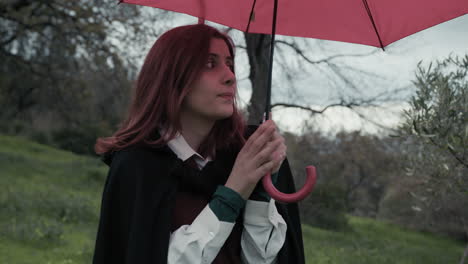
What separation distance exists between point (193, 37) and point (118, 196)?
27.5 inches

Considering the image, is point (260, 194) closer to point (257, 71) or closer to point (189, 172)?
point (189, 172)

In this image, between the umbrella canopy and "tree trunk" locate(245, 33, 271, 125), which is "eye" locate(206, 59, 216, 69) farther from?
"tree trunk" locate(245, 33, 271, 125)

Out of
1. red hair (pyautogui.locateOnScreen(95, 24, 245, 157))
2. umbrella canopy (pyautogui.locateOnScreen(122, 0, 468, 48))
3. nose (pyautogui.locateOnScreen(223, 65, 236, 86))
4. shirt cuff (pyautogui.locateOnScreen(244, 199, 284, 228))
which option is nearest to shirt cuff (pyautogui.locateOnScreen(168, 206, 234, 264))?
shirt cuff (pyautogui.locateOnScreen(244, 199, 284, 228))

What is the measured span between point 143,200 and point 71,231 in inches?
264

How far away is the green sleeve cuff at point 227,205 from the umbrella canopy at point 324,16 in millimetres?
1127

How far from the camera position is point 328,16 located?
250 centimetres

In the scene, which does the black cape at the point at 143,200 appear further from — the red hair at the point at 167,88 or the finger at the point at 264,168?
the finger at the point at 264,168

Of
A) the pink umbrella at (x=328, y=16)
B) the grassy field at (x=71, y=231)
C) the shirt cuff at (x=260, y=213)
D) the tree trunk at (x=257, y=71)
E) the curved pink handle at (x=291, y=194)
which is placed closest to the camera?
the curved pink handle at (x=291, y=194)

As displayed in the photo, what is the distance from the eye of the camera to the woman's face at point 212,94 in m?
1.95

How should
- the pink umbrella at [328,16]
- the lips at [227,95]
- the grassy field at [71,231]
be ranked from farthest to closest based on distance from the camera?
1. the grassy field at [71,231]
2. the pink umbrella at [328,16]
3. the lips at [227,95]

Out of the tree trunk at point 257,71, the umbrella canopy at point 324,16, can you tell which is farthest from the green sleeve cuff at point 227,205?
the tree trunk at point 257,71

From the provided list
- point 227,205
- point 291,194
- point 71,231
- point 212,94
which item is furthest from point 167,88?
point 71,231

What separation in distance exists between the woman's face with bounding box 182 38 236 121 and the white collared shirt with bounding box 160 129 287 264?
147 millimetres

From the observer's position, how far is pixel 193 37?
2023 mm
